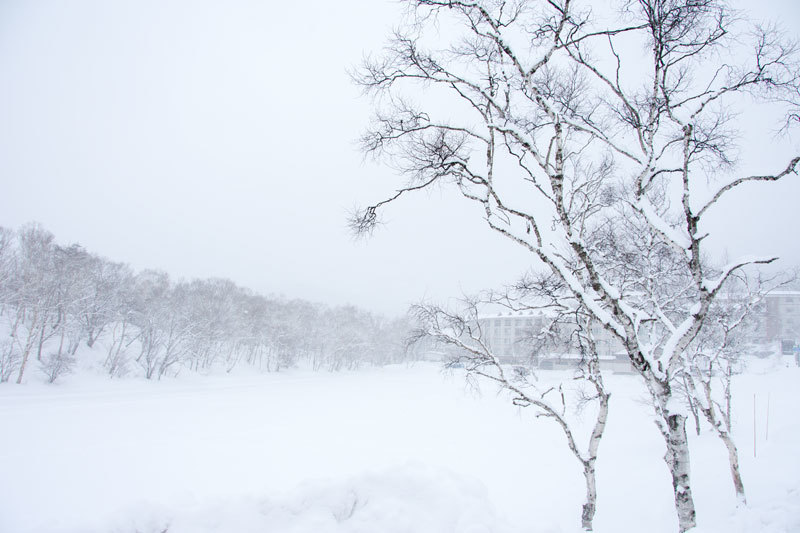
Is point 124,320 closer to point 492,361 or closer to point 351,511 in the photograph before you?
point 492,361

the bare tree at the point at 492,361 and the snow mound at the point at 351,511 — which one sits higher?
the bare tree at the point at 492,361

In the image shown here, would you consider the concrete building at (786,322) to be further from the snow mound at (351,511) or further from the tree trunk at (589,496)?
the snow mound at (351,511)

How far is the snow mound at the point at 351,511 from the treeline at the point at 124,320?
15.2 m

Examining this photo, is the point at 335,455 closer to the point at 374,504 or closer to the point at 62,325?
the point at 374,504

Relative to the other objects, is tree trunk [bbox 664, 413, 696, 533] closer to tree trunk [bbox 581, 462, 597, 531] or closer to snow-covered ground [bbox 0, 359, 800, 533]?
snow-covered ground [bbox 0, 359, 800, 533]

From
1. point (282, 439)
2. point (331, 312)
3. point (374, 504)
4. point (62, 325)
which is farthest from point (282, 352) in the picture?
point (374, 504)

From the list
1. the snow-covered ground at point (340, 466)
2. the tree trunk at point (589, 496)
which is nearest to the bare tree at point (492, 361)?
the tree trunk at point (589, 496)

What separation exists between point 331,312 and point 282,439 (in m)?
60.3

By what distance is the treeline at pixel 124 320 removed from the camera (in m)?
33.9

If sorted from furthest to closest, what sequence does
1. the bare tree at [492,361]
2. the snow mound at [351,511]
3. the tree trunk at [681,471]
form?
the bare tree at [492,361]
the tree trunk at [681,471]
the snow mound at [351,511]

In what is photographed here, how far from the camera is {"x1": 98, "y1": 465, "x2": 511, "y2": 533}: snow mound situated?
380cm

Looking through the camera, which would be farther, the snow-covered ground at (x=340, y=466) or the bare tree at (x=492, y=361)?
the bare tree at (x=492, y=361)

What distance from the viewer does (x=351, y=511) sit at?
4.24 meters

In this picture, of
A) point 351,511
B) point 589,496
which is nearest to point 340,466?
point 589,496
